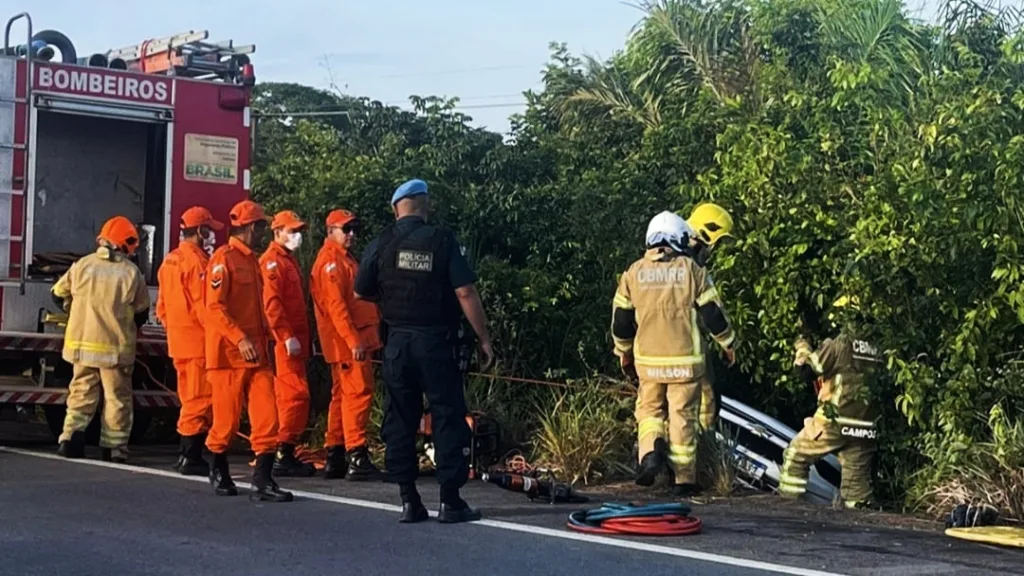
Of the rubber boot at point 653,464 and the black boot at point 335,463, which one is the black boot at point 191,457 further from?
the rubber boot at point 653,464

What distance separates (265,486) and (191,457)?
1446mm

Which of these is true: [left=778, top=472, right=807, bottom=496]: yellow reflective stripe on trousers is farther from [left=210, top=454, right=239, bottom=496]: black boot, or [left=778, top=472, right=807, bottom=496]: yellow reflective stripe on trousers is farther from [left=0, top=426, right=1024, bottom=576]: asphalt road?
[left=210, top=454, right=239, bottom=496]: black boot

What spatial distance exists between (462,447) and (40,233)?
679 cm

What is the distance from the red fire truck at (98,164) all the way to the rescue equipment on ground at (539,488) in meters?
4.09

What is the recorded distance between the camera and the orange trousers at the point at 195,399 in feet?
30.0

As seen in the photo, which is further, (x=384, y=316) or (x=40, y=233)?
(x=40, y=233)

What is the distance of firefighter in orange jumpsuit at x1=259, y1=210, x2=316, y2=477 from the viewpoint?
8633 mm

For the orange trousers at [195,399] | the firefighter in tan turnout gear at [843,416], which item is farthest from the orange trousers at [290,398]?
the firefighter in tan turnout gear at [843,416]

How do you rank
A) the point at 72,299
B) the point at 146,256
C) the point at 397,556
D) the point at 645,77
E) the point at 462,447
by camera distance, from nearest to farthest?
the point at 397,556, the point at 462,447, the point at 72,299, the point at 146,256, the point at 645,77

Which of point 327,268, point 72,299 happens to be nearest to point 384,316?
point 327,268

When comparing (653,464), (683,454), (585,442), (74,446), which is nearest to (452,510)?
(653,464)

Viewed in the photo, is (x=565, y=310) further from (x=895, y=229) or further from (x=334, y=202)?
(x=895, y=229)

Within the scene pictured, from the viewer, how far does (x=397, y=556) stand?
20.7 feet

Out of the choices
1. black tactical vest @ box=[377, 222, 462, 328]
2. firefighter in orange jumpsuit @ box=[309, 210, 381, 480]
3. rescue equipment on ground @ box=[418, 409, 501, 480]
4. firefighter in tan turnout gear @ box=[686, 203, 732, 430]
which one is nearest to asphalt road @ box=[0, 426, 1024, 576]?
rescue equipment on ground @ box=[418, 409, 501, 480]
